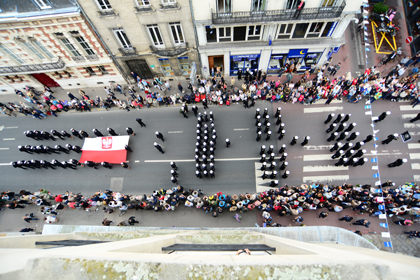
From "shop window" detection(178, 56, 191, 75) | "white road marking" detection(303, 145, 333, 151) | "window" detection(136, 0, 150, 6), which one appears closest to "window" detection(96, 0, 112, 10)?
"window" detection(136, 0, 150, 6)

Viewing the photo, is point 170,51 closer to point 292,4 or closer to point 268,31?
point 268,31

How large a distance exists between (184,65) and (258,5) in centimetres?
1064

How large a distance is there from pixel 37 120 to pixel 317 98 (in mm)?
34741

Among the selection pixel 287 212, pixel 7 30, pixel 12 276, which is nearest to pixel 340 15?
pixel 287 212

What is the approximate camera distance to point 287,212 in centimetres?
1783

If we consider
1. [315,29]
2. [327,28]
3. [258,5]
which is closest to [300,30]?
[315,29]

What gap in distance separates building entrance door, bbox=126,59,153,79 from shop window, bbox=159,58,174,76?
6.35 ft

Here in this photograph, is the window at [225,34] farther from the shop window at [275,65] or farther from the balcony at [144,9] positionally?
the balcony at [144,9]

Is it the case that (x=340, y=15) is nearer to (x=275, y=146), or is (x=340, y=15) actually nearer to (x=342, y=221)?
(x=275, y=146)

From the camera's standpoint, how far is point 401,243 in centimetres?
1705

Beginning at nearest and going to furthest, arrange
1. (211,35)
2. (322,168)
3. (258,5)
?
(258,5), (322,168), (211,35)

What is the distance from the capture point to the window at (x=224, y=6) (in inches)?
754

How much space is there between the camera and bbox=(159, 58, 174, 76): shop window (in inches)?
966

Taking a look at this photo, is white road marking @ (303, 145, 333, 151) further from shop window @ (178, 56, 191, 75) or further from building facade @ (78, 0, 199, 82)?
shop window @ (178, 56, 191, 75)
